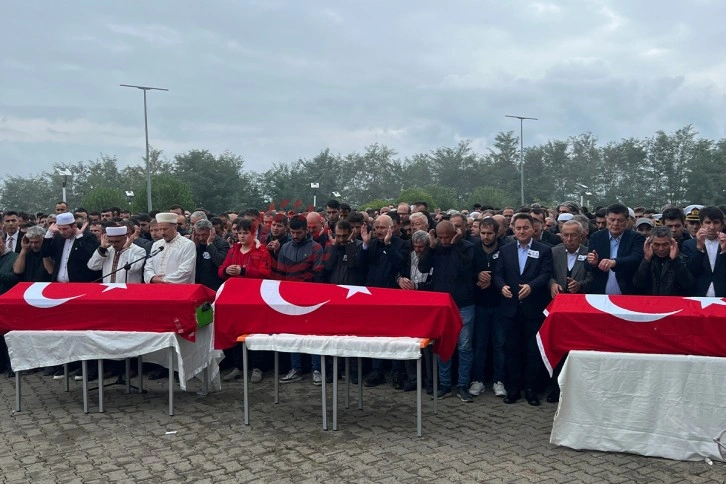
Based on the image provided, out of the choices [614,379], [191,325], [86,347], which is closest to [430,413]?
[614,379]

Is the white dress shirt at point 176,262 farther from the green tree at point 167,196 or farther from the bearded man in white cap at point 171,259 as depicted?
the green tree at point 167,196

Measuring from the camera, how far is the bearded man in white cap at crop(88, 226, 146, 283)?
8.20 meters

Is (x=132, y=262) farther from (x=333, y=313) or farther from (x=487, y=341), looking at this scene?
(x=487, y=341)

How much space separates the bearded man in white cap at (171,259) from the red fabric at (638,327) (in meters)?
4.09

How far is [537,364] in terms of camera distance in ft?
23.8

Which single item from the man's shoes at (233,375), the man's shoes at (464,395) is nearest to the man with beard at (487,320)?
the man's shoes at (464,395)

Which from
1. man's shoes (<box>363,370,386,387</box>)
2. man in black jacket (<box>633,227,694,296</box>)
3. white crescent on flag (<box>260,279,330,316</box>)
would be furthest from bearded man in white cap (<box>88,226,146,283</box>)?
man in black jacket (<box>633,227,694,296</box>)

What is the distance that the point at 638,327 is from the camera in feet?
18.6

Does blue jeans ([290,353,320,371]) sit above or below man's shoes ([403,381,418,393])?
above

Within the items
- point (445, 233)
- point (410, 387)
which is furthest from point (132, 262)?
point (445, 233)

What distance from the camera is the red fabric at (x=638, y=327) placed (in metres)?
5.56

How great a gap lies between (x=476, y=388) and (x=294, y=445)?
235cm

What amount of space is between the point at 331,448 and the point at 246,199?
34.0 metres

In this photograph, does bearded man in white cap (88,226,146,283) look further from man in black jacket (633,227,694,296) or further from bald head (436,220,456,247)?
man in black jacket (633,227,694,296)
